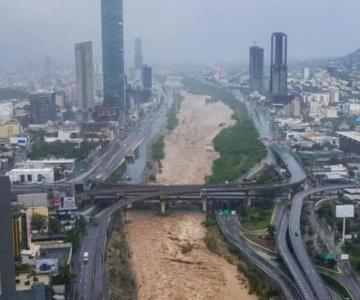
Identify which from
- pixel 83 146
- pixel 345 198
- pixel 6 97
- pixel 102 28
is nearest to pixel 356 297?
pixel 345 198

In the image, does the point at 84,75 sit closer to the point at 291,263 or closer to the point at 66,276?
the point at 291,263

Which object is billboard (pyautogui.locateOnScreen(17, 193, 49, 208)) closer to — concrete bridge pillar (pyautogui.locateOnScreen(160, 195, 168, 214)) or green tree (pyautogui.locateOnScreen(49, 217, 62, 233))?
green tree (pyautogui.locateOnScreen(49, 217, 62, 233))

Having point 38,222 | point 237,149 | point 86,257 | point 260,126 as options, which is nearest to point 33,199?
point 38,222

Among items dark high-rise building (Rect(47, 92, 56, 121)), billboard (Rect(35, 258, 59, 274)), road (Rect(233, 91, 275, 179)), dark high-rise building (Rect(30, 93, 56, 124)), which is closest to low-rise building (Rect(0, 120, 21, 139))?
dark high-rise building (Rect(30, 93, 56, 124))

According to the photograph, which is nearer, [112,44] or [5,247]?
[5,247]

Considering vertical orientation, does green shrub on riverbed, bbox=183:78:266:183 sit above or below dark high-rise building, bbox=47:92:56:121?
below

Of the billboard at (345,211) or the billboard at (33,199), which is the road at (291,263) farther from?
the billboard at (33,199)
